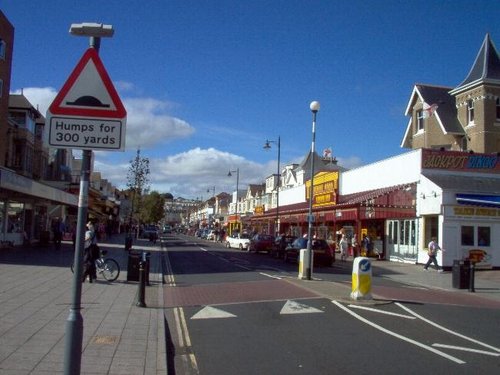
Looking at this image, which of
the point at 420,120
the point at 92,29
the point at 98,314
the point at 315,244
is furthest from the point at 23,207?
the point at 92,29

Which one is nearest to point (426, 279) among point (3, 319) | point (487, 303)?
point (487, 303)

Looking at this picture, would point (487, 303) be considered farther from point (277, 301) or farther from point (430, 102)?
point (430, 102)

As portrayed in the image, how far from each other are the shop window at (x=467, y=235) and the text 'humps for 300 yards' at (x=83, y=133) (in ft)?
89.6

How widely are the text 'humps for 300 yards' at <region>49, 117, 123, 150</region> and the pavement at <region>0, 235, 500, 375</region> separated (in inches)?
115

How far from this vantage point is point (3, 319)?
9453 mm

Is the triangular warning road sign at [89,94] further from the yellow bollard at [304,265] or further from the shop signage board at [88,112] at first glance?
the yellow bollard at [304,265]

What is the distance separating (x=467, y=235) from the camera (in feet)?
95.9

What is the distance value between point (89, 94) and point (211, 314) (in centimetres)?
743

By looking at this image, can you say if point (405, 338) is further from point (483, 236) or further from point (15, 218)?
point (15, 218)

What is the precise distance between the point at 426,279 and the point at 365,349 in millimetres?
16006

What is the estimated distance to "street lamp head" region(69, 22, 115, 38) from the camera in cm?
527

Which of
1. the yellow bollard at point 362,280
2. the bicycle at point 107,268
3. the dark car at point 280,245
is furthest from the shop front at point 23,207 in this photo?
the yellow bollard at point 362,280

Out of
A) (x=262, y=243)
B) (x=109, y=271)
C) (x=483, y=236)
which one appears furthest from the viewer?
(x=262, y=243)

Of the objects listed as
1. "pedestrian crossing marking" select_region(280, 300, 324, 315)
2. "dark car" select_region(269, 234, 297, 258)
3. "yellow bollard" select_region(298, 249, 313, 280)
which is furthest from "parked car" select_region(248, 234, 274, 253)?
"pedestrian crossing marking" select_region(280, 300, 324, 315)
